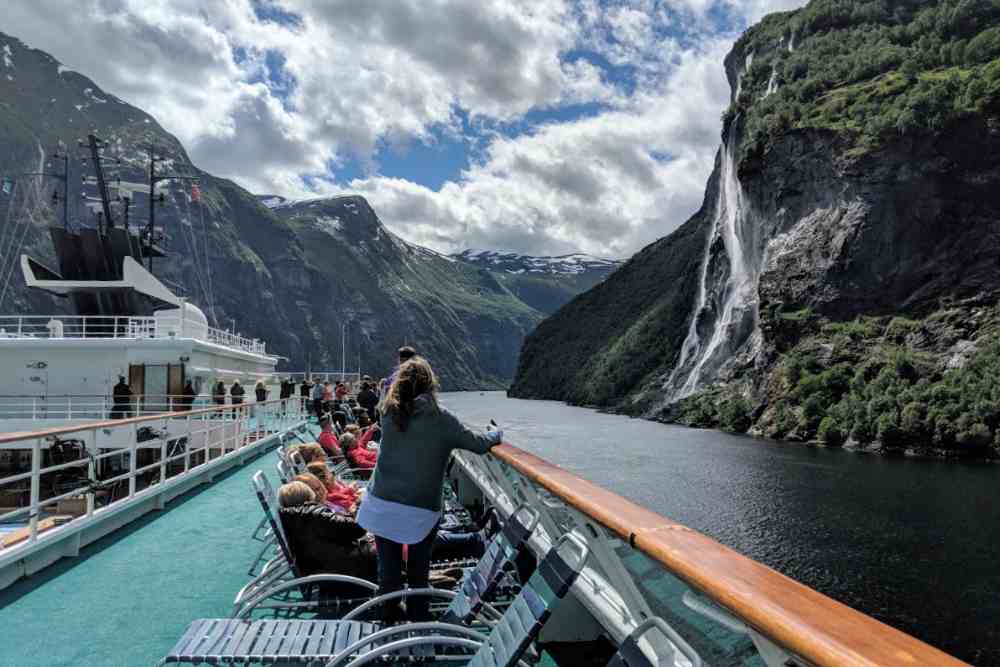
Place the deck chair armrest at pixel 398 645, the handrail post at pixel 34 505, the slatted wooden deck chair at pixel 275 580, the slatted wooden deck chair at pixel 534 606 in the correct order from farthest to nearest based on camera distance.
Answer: the handrail post at pixel 34 505, the slatted wooden deck chair at pixel 275 580, the deck chair armrest at pixel 398 645, the slatted wooden deck chair at pixel 534 606

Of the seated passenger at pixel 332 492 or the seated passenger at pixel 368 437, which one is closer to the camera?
the seated passenger at pixel 332 492

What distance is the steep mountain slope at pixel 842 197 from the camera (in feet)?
180

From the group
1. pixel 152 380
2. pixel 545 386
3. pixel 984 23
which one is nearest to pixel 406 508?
pixel 152 380

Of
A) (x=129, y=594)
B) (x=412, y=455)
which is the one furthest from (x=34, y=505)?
(x=412, y=455)

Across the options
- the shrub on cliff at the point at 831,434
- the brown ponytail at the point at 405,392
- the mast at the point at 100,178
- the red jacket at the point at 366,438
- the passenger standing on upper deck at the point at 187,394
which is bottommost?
the shrub on cliff at the point at 831,434

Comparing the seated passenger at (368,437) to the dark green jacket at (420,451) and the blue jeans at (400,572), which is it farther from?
the dark green jacket at (420,451)

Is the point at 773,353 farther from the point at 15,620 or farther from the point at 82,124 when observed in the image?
the point at 82,124

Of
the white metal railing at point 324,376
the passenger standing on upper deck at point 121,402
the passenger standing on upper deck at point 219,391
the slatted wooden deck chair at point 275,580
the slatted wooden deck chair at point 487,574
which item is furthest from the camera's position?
the white metal railing at point 324,376

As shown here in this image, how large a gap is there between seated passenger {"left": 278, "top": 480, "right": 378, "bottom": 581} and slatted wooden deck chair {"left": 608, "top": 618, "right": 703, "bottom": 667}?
2679 millimetres

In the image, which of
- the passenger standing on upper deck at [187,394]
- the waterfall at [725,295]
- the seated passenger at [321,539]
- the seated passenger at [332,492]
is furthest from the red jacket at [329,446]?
the waterfall at [725,295]

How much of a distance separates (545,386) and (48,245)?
103 meters

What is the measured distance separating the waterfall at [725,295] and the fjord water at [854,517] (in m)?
27.0

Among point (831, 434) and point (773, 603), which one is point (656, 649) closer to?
point (773, 603)

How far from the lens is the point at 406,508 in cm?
369
